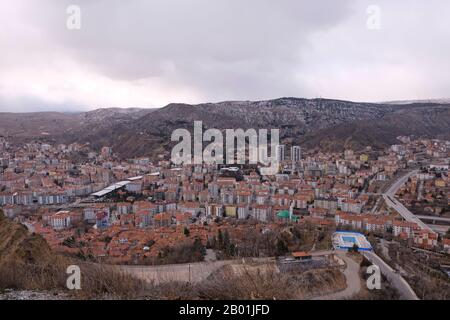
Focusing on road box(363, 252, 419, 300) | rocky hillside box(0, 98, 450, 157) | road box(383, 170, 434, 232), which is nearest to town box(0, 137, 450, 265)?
road box(383, 170, 434, 232)

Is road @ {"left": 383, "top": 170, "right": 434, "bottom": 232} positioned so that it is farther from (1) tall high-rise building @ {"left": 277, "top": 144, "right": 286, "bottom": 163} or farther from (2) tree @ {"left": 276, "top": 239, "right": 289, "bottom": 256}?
(1) tall high-rise building @ {"left": 277, "top": 144, "right": 286, "bottom": 163}

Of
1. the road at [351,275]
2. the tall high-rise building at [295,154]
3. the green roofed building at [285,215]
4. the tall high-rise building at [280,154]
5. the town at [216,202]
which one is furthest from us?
the tall high-rise building at [280,154]

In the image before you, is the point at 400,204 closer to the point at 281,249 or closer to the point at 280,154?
the point at 281,249

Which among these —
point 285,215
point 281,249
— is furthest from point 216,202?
point 281,249

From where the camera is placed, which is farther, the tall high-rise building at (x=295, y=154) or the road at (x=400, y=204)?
the tall high-rise building at (x=295, y=154)

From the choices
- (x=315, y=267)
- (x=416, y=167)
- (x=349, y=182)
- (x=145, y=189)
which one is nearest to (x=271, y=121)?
(x=416, y=167)

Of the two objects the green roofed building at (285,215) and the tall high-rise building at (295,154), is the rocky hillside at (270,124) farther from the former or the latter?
the green roofed building at (285,215)

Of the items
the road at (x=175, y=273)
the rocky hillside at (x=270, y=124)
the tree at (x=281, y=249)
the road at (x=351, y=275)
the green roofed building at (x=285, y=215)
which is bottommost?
the green roofed building at (x=285, y=215)

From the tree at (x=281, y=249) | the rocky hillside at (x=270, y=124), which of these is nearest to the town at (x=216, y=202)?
the tree at (x=281, y=249)

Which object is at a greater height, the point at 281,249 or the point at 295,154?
the point at 295,154
